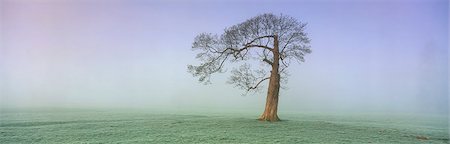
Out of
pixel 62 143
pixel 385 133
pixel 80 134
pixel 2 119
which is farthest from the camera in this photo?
pixel 2 119

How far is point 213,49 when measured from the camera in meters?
10.5

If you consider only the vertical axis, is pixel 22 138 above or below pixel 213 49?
below

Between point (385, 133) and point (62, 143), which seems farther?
point (385, 133)

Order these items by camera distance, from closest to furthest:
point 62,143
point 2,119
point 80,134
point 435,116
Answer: point 62,143 < point 80,134 < point 2,119 < point 435,116

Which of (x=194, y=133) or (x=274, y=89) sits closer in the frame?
(x=194, y=133)

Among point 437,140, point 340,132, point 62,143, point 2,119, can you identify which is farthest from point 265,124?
point 2,119

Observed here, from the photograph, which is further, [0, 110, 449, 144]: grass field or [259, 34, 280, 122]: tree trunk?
[259, 34, 280, 122]: tree trunk

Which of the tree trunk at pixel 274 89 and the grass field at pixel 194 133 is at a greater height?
the tree trunk at pixel 274 89

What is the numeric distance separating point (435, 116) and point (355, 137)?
6017 mm

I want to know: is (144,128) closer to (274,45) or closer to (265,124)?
(265,124)

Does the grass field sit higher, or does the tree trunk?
the tree trunk

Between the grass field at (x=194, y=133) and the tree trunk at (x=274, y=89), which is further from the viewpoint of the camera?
the tree trunk at (x=274, y=89)

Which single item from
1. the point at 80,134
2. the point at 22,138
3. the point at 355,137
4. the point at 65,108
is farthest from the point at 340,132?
the point at 65,108

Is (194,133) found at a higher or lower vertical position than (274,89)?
lower
